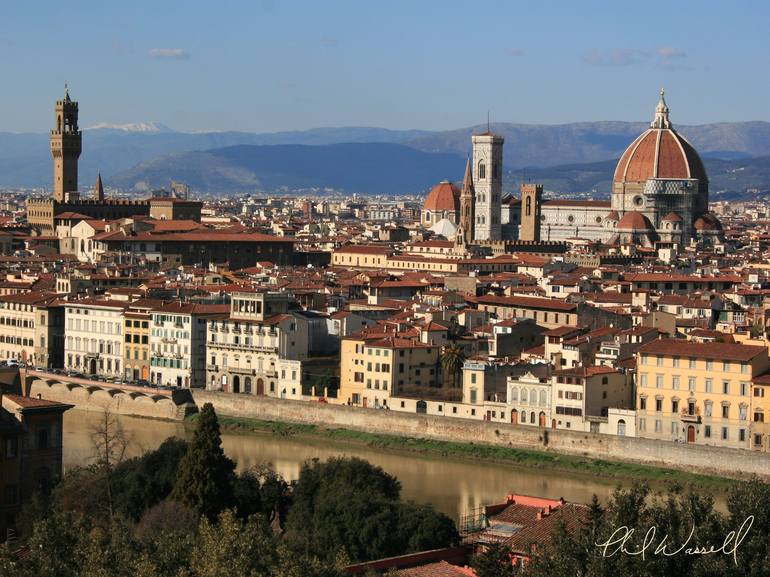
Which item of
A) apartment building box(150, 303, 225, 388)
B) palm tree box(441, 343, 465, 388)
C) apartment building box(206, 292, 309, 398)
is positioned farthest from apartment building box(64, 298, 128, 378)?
palm tree box(441, 343, 465, 388)

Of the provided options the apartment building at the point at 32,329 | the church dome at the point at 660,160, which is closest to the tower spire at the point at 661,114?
the church dome at the point at 660,160

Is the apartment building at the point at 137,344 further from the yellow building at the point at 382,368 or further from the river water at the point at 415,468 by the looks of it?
the yellow building at the point at 382,368

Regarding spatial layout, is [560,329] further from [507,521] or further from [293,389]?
[507,521]

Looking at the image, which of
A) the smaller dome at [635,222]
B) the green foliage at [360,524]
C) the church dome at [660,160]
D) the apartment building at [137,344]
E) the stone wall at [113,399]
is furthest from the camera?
the church dome at [660,160]

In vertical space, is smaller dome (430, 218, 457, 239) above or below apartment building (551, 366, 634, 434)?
above

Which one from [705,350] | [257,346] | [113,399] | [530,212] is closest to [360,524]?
[705,350]

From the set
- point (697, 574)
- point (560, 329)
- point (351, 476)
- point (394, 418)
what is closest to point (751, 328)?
point (560, 329)
